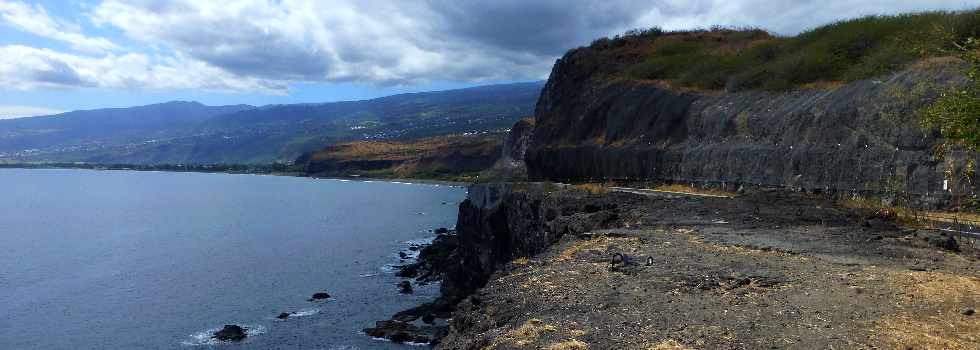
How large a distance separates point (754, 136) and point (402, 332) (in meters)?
23.3

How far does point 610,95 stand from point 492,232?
19.8 metres

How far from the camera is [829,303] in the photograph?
12.2 m

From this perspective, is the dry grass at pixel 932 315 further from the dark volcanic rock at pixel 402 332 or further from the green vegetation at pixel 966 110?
the dark volcanic rock at pixel 402 332

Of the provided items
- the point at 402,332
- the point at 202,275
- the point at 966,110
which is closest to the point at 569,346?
the point at 966,110

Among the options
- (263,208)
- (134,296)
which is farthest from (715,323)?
(263,208)

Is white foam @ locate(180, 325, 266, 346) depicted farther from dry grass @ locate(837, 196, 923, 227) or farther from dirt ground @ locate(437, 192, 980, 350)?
dry grass @ locate(837, 196, 923, 227)

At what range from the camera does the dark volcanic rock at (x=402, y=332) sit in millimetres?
36916

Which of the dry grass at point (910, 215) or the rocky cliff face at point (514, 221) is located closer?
the dry grass at point (910, 215)

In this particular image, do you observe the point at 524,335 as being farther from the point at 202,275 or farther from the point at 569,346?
the point at 202,275

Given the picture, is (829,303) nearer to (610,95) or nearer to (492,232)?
(492,232)

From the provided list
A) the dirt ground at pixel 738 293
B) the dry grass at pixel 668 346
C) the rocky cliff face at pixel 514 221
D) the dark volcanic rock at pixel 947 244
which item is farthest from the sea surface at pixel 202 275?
the dry grass at pixel 668 346

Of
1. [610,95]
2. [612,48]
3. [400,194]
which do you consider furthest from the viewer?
[400,194]

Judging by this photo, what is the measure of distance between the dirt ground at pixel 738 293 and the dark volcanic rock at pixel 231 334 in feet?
86.5

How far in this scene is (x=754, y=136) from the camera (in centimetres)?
3503
